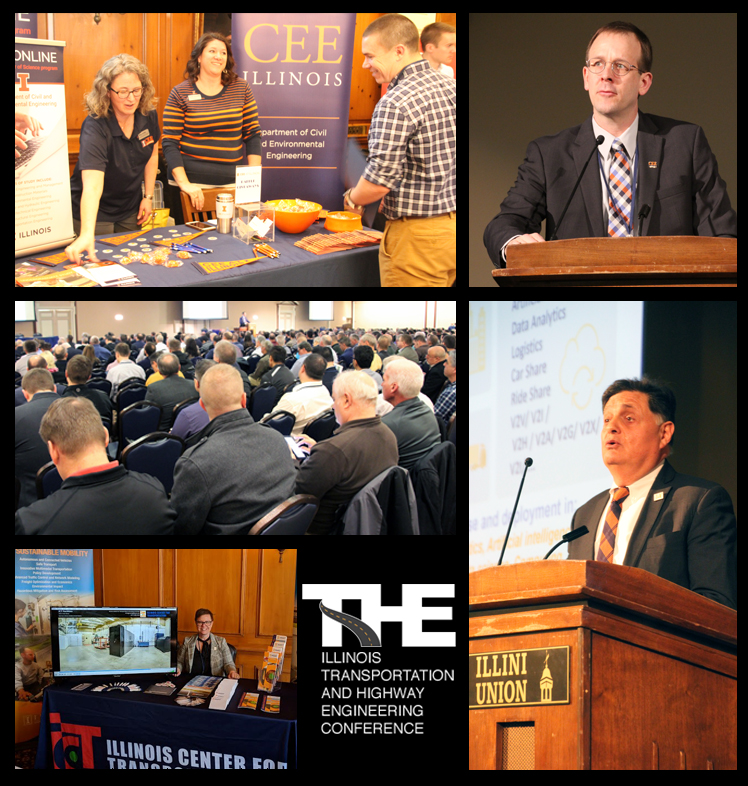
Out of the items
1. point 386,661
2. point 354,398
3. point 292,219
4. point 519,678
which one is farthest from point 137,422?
point 519,678

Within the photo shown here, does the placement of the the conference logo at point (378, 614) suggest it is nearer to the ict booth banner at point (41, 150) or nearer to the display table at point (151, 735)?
the display table at point (151, 735)

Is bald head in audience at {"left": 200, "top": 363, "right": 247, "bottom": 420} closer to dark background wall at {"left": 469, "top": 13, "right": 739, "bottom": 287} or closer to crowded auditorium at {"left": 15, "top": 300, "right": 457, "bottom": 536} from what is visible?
crowded auditorium at {"left": 15, "top": 300, "right": 457, "bottom": 536}

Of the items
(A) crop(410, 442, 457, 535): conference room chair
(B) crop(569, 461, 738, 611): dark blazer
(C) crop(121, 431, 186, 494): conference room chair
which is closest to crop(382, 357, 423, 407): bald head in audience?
(A) crop(410, 442, 457, 535): conference room chair

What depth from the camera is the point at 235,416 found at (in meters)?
2.84

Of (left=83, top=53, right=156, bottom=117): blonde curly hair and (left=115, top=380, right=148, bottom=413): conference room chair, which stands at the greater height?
(left=83, top=53, right=156, bottom=117): blonde curly hair

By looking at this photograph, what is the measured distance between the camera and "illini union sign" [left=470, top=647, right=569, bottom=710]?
2652 mm

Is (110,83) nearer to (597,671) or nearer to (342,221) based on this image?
(342,221)

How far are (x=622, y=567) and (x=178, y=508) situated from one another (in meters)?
1.65

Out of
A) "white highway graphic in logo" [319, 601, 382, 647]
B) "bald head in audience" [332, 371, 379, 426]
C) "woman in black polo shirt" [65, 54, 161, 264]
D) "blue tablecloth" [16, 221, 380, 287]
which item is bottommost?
"white highway graphic in logo" [319, 601, 382, 647]

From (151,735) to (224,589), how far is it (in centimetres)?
61

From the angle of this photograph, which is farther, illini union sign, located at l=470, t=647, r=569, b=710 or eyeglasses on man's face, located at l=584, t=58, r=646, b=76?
eyeglasses on man's face, located at l=584, t=58, r=646, b=76

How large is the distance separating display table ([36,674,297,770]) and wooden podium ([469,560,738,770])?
2.67ft

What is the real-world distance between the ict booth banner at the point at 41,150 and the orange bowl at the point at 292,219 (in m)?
0.78
